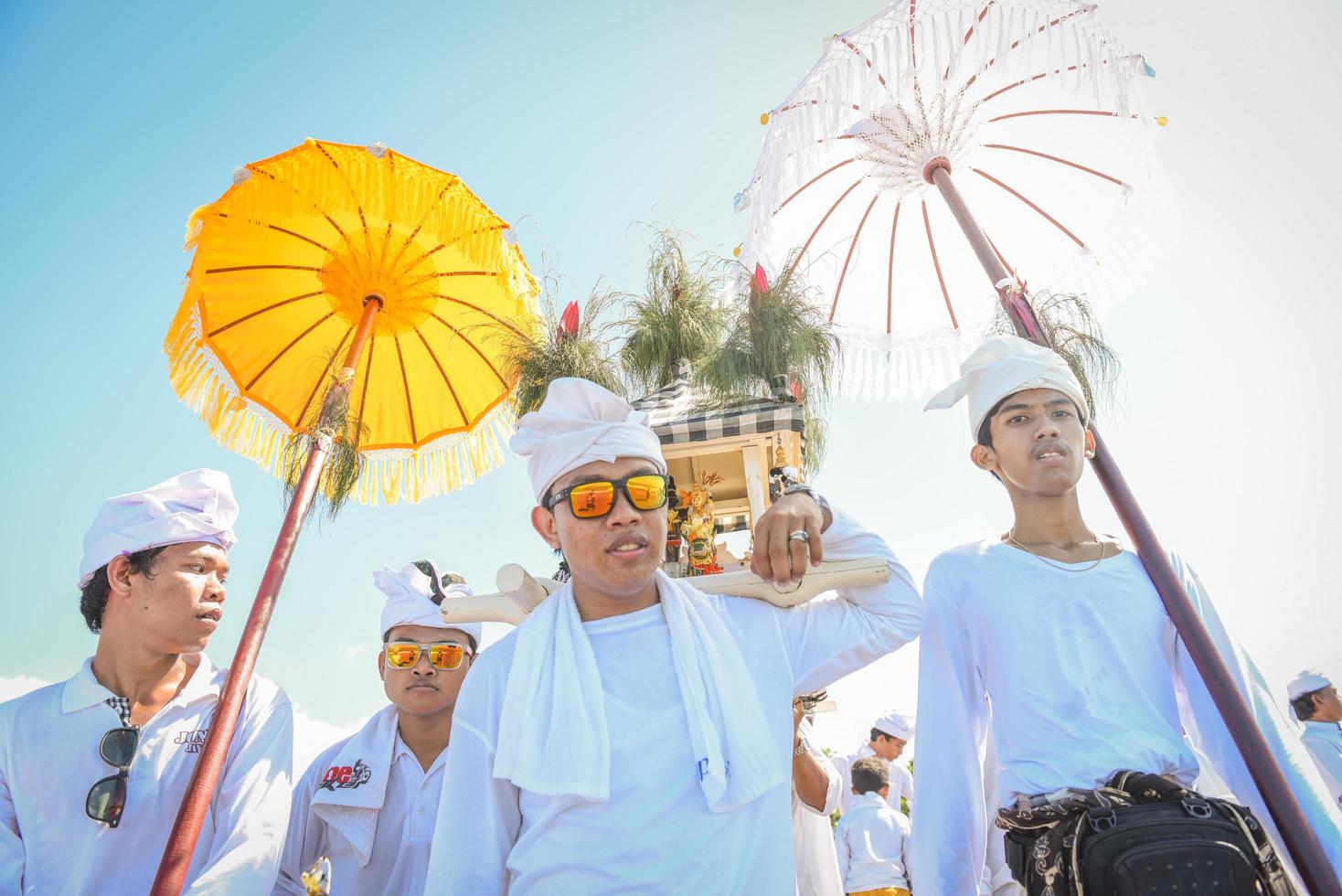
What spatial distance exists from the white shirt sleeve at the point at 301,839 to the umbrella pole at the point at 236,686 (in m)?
0.43

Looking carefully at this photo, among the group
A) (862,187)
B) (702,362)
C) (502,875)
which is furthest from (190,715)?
(862,187)

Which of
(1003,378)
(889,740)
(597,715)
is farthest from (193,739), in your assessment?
(889,740)

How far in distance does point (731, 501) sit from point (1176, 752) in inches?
133

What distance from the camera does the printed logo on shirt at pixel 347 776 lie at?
118 inches

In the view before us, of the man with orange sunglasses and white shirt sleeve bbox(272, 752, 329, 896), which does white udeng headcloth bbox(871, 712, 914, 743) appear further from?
white shirt sleeve bbox(272, 752, 329, 896)

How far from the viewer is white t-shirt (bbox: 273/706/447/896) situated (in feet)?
9.48

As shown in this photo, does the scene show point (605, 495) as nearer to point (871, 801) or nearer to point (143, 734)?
point (143, 734)

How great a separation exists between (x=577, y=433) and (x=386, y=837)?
2.02m

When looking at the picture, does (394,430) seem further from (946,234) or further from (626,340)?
(946,234)

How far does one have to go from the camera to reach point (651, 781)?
1.78 m

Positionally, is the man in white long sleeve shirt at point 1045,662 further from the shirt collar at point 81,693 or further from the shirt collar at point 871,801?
the shirt collar at point 871,801

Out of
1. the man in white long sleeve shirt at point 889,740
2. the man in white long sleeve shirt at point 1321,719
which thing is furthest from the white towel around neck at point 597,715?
the man in white long sleeve shirt at point 889,740

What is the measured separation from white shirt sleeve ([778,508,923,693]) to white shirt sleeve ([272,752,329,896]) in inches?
85.1

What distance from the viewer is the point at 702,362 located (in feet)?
15.0
